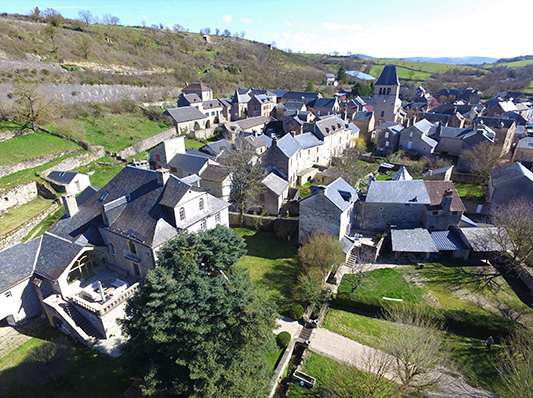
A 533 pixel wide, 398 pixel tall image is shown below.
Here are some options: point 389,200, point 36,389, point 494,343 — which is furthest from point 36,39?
point 494,343

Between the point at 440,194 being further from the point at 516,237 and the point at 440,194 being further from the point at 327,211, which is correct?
the point at 327,211

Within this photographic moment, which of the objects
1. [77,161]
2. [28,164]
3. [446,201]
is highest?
[28,164]

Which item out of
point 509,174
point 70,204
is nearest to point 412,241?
point 509,174

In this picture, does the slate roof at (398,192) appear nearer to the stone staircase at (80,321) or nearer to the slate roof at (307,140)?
the slate roof at (307,140)

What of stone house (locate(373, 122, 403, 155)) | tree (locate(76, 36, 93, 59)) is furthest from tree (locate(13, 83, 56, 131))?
stone house (locate(373, 122, 403, 155))

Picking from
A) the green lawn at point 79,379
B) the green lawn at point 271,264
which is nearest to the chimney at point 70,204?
the green lawn at point 79,379

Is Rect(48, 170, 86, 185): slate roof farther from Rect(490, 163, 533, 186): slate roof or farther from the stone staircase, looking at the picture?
Rect(490, 163, 533, 186): slate roof
